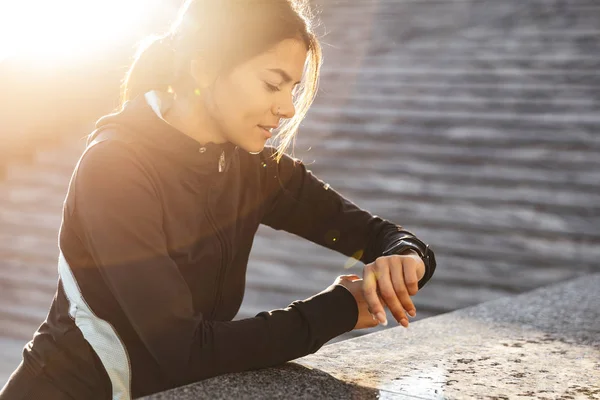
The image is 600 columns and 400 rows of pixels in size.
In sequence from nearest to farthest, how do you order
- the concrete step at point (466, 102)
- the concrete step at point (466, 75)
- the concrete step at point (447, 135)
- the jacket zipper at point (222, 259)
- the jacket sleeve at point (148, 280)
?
the jacket sleeve at point (148, 280) → the jacket zipper at point (222, 259) → the concrete step at point (447, 135) → the concrete step at point (466, 102) → the concrete step at point (466, 75)

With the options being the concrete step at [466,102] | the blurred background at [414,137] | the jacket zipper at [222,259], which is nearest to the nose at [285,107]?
the jacket zipper at [222,259]

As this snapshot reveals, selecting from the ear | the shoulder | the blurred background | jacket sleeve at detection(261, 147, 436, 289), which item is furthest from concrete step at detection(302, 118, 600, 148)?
the shoulder

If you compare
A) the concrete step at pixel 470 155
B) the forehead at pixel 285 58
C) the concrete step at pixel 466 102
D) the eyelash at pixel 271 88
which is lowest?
the eyelash at pixel 271 88

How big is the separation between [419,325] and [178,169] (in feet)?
3.92

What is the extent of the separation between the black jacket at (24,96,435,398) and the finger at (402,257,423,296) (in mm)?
128

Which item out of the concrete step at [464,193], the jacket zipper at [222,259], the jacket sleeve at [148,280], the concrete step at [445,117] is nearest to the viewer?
the jacket sleeve at [148,280]

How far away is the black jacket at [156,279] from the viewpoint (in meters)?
1.48

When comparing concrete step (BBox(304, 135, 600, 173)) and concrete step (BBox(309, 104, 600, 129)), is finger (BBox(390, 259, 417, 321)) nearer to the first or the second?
concrete step (BBox(304, 135, 600, 173))

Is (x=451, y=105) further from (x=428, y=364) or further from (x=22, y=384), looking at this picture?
(x=22, y=384)

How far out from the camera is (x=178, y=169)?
1.67 meters

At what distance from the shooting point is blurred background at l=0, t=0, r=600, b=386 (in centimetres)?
496

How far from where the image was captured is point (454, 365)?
202 centimetres

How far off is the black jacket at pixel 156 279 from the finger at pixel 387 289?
0.23ft

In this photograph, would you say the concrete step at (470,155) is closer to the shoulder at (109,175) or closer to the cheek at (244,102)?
the cheek at (244,102)
